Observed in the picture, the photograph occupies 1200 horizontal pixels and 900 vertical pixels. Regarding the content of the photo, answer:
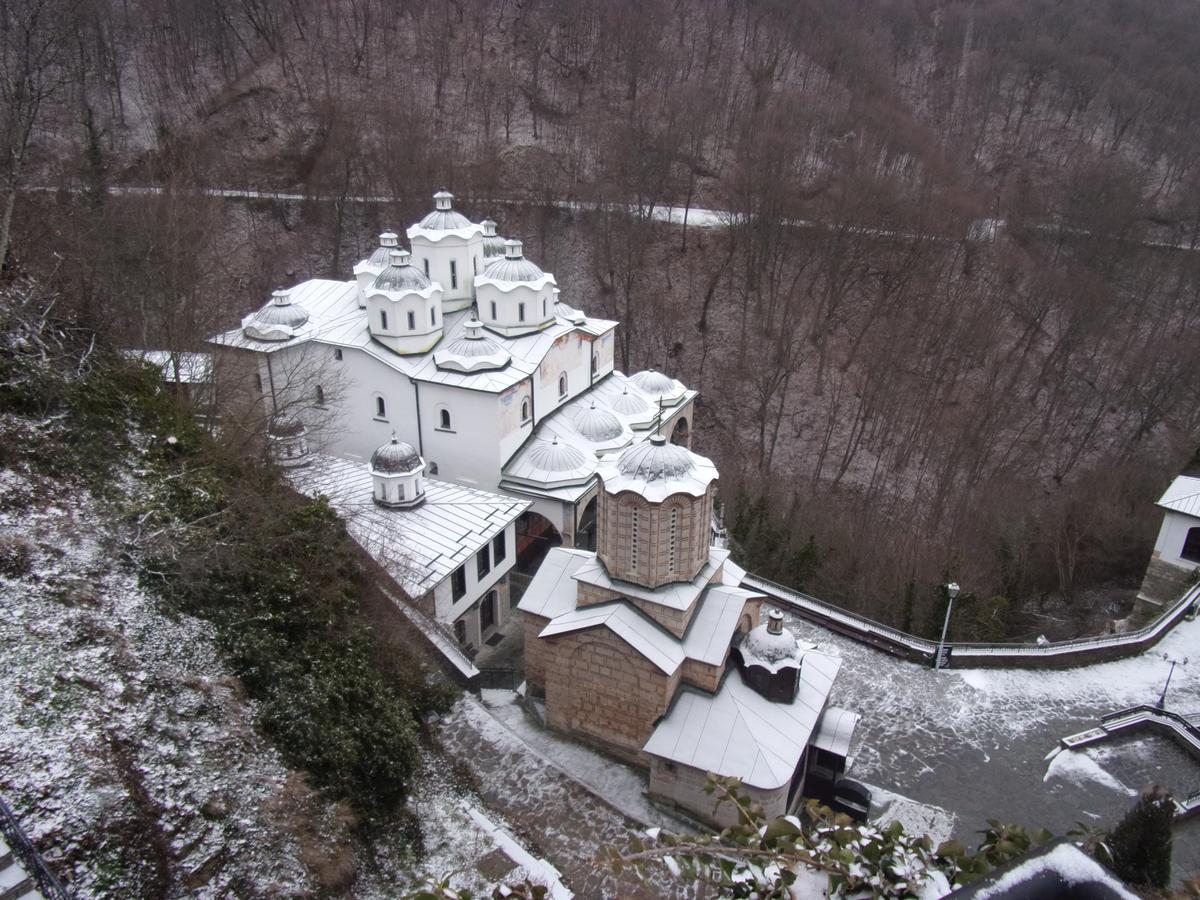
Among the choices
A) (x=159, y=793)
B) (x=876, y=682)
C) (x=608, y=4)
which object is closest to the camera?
(x=159, y=793)

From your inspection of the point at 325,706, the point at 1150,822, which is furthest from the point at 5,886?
the point at 1150,822

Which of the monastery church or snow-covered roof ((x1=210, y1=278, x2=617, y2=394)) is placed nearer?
the monastery church

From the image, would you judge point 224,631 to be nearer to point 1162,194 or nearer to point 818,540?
point 818,540

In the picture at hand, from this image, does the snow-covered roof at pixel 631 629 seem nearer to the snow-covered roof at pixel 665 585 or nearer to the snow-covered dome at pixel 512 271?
the snow-covered roof at pixel 665 585

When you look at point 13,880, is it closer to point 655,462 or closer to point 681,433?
point 655,462

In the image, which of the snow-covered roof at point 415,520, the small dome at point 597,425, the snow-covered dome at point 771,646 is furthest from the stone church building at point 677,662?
the small dome at point 597,425

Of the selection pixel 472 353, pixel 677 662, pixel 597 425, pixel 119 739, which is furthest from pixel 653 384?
pixel 119 739

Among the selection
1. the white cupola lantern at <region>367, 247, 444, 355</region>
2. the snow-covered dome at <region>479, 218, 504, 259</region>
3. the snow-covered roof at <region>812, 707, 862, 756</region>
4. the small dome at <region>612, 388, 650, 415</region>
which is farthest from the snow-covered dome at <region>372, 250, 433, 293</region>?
the snow-covered roof at <region>812, 707, 862, 756</region>

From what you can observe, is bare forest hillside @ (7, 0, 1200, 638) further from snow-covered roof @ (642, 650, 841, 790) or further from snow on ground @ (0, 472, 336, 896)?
snow on ground @ (0, 472, 336, 896)
